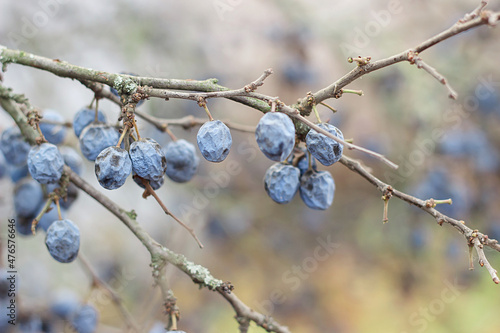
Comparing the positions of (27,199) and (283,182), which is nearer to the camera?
(283,182)

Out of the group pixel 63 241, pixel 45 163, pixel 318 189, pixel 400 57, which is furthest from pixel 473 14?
pixel 63 241

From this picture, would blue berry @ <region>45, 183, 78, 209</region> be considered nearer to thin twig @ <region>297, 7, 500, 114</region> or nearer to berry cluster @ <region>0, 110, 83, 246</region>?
berry cluster @ <region>0, 110, 83, 246</region>

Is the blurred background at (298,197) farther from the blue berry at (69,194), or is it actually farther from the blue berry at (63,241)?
the blue berry at (63,241)

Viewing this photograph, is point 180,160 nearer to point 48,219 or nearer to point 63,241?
point 63,241

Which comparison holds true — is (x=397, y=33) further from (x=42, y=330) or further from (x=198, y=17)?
(x=42, y=330)

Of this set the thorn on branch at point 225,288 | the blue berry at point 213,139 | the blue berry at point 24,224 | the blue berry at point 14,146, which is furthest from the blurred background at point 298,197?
the blue berry at point 213,139

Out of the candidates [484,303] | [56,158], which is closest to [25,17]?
[56,158]
